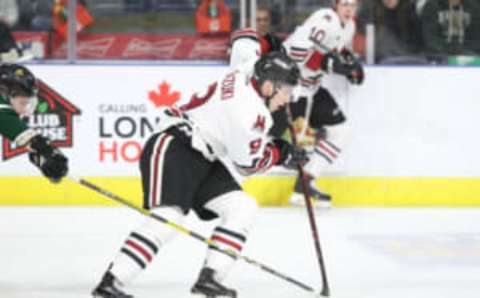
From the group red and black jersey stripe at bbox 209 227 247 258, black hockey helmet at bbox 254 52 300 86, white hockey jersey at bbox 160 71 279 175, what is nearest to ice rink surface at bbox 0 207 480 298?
red and black jersey stripe at bbox 209 227 247 258

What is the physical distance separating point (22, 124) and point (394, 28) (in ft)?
10.9

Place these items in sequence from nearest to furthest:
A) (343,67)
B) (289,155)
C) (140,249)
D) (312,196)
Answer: (140,249), (289,155), (343,67), (312,196)

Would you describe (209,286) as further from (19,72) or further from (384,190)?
(384,190)

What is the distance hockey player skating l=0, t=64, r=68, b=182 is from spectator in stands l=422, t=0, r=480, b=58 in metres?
3.28

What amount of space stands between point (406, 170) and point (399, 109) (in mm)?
340

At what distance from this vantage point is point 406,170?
696 centimetres

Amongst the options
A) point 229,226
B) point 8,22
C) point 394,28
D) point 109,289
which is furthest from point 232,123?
point 394,28

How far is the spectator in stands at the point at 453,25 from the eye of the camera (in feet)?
23.2

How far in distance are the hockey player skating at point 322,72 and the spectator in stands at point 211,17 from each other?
38cm

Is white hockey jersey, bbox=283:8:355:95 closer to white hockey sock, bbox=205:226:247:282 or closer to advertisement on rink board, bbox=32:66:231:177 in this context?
advertisement on rink board, bbox=32:66:231:177

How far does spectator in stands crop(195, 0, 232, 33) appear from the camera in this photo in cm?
693

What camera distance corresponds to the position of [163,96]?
679 centimetres

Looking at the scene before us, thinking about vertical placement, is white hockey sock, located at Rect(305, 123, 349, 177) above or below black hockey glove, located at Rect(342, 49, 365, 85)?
below

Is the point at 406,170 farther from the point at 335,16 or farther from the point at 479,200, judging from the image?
the point at 335,16
